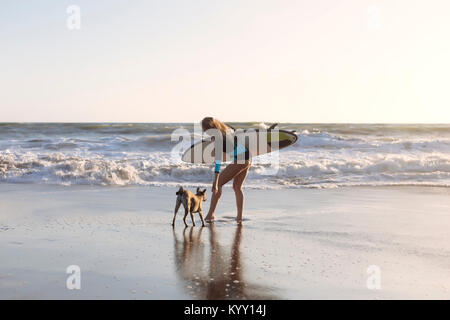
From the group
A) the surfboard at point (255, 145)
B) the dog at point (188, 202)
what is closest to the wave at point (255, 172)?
the surfboard at point (255, 145)

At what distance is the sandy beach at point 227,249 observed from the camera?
15.6 ft

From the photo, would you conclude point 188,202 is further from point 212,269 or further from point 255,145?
point 212,269

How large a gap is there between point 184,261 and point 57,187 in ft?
26.8

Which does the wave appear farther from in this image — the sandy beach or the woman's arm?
the woman's arm

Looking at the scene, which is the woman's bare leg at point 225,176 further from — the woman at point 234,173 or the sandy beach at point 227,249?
the sandy beach at point 227,249

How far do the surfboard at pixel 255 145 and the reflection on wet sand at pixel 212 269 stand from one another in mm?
1875

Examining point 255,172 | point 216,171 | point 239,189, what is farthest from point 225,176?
point 255,172

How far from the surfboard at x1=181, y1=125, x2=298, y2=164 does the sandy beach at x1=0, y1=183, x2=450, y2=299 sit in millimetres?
1060

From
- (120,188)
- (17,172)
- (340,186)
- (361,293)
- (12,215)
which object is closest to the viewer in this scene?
(361,293)

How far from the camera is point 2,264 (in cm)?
548

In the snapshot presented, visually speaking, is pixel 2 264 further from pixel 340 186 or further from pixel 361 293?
pixel 340 186

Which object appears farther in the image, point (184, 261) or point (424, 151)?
point (424, 151)

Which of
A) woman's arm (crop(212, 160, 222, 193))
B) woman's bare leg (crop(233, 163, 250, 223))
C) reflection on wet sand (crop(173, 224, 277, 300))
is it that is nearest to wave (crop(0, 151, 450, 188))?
woman's bare leg (crop(233, 163, 250, 223))

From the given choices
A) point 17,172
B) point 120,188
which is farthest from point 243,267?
point 17,172
